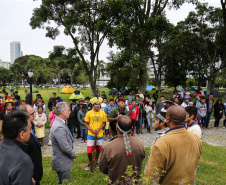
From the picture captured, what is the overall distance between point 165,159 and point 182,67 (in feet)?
103

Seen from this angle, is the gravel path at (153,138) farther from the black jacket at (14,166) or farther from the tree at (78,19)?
the tree at (78,19)

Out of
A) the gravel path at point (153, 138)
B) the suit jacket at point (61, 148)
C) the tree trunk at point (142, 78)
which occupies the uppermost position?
the tree trunk at point (142, 78)

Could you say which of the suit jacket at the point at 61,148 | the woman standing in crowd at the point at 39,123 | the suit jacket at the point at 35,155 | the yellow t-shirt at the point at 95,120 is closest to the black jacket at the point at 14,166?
the suit jacket at the point at 35,155

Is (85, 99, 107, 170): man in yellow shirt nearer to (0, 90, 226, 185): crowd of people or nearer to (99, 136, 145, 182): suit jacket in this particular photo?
(0, 90, 226, 185): crowd of people

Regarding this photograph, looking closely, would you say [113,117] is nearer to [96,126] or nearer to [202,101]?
[96,126]

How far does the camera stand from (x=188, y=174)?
2.27 metres

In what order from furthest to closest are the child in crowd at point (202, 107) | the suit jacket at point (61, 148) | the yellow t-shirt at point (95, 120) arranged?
the child in crowd at point (202, 107) < the yellow t-shirt at point (95, 120) < the suit jacket at point (61, 148)

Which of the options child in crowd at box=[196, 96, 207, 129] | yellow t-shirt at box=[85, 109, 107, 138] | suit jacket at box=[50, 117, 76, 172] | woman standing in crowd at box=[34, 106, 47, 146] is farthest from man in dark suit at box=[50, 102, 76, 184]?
child in crowd at box=[196, 96, 207, 129]

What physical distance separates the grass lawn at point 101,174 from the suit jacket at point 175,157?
296 cm

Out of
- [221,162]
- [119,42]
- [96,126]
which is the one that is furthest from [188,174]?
[119,42]

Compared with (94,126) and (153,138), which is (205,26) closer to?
(153,138)

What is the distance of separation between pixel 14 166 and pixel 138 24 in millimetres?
16218

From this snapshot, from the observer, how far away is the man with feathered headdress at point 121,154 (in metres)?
2.54

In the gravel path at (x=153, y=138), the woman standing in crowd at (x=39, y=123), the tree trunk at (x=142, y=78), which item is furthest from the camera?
the tree trunk at (x=142, y=78)
